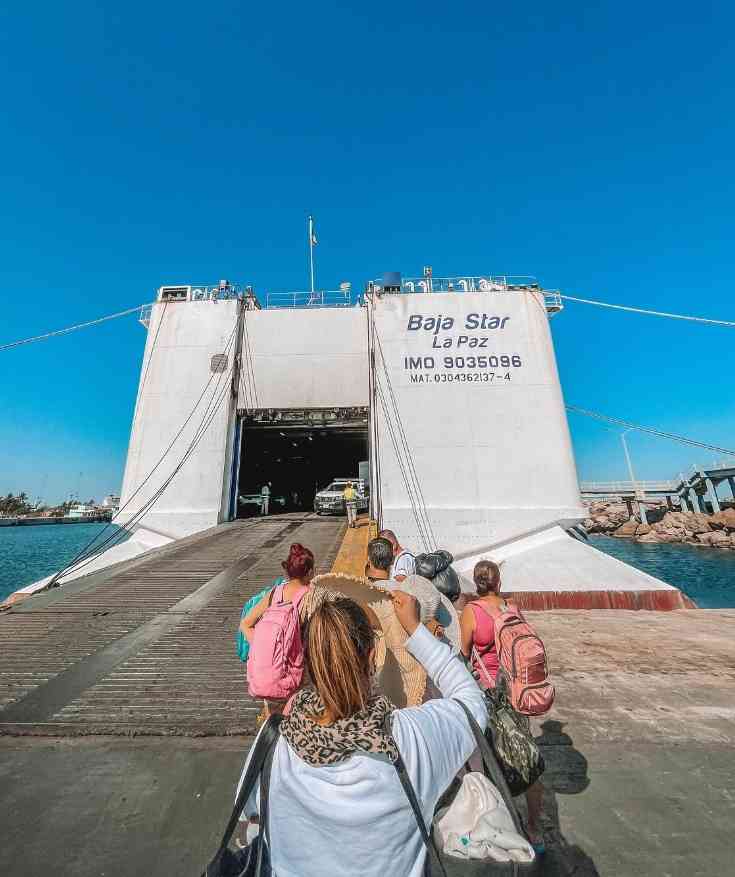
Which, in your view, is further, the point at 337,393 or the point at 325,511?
the point at 325,511

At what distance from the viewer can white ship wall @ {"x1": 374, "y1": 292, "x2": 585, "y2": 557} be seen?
13.8m

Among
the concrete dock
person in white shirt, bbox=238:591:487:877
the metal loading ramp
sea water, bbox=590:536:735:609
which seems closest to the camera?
person in white shirt, bbox=238:591:487:877

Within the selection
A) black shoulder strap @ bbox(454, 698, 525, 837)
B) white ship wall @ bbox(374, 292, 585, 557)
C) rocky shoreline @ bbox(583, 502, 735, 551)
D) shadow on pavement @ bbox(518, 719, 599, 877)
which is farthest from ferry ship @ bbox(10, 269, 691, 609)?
rocky shoreline @ bbox(583, 502, 735, 551)

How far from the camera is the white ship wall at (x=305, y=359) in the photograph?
54.0ft

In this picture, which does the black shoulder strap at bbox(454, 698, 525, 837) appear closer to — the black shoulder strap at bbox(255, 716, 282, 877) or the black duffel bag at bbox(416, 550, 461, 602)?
the black shoulder strap at bbox(255, 716, 282, 877)

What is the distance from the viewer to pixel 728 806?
9.75ft

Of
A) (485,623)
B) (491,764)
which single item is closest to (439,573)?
(485,623)

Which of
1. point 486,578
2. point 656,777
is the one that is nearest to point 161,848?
point 486,578

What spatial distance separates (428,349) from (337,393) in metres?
4.01

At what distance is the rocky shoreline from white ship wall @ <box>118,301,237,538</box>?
2620cm

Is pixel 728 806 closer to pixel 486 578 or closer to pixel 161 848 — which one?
pixel 486 578

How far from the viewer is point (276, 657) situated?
260cm

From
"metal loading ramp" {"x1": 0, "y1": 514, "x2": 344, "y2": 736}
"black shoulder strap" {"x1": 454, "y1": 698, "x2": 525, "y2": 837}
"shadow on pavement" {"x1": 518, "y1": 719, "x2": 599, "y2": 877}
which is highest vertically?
"black shoulder strap" {"x1": 454, "y1": 698, "x2": 525, "y2": 837}

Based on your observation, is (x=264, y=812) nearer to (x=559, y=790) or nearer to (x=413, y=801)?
(x=413, y=801)
